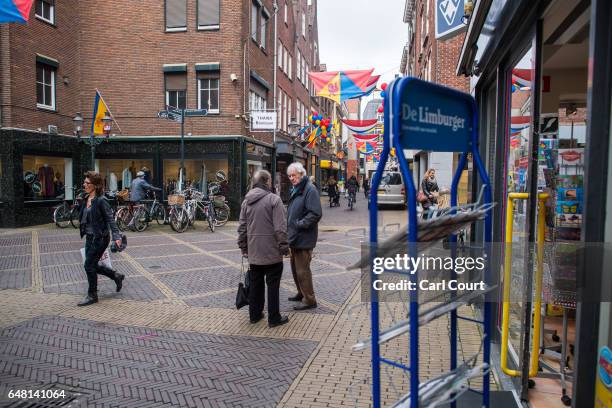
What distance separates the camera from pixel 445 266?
2836 millimetres

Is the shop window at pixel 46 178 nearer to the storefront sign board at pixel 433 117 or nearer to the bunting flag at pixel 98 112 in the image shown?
the bunting flag at pixel 98 112

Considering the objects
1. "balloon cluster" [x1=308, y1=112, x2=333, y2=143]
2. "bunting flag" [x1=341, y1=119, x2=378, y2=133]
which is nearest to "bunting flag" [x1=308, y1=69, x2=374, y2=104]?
"bunting flag" [x1=341, y1=119, x2=378, y2=133]

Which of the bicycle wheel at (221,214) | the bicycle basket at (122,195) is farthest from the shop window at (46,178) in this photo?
the bicycle wheel at (221,214)

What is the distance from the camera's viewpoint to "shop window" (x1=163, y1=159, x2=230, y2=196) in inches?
693

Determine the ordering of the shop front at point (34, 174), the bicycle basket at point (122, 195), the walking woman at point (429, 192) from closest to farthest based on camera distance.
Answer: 1. the walking woman at point (429, 192)
2. the bicycle basket at point (122, 195)
3. the shop front at point (34, 174)

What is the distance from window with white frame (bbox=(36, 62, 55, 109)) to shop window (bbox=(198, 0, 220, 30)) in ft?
18.4

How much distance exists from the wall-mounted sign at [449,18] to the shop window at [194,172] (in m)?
11.5

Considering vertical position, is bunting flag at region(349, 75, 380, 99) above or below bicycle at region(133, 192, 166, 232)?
above

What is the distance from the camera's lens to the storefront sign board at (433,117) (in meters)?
2.13

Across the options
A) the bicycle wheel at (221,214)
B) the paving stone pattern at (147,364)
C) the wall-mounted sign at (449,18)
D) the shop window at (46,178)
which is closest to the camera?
the paving stone pattern at (147,364)

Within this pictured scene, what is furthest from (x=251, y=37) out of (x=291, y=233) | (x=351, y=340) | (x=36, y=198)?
(x=351, y=340)

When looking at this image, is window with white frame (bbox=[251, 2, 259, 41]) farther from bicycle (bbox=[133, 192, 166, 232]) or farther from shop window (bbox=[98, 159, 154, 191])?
bicycle (bbox=[133, 192, 166, 232])

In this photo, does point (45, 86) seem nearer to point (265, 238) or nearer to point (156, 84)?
point (156, 84)

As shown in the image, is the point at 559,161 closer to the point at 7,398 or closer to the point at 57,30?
the point at 7,398
